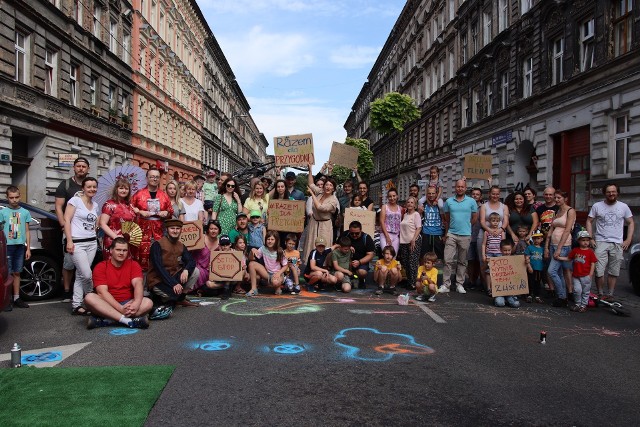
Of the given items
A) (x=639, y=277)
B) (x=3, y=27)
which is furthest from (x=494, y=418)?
(x=3, y=27)

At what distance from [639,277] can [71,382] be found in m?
9.37

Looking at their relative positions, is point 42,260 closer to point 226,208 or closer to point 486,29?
point 226,208

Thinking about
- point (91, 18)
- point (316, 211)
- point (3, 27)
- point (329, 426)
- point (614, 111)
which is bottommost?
point (329, 426)

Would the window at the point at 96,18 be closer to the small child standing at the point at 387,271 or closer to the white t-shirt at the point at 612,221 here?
the small child standing at the point at 387,271

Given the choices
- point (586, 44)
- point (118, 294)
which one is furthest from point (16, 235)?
point (586, 44)

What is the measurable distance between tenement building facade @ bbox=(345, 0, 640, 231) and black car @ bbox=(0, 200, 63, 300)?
13.9m

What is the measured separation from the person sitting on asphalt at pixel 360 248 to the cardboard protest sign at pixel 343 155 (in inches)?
A: 158

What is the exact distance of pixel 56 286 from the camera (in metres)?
8.28

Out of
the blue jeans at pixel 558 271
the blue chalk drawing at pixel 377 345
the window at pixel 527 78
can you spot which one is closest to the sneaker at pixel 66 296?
the blue chalk drawing at pixel 377 345

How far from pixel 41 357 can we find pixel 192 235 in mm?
3584

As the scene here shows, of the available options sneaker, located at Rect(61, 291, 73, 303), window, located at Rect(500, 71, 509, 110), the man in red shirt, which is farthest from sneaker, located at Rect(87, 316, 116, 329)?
window, located at Rect(500, 71, 509, 110)

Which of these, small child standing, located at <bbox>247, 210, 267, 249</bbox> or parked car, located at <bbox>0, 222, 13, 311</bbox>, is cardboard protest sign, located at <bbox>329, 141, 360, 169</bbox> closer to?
small child standing, located at <bbox>247, 210, 267, 249</bbox>

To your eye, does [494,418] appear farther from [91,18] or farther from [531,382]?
[91,18]

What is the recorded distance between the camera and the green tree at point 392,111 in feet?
111
